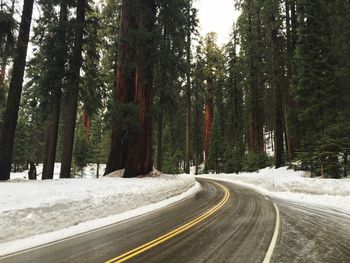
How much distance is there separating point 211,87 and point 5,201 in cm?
3920

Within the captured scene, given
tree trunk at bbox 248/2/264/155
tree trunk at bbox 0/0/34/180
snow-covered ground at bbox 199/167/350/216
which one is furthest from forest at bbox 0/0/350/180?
tree trunk at bbox 248/2/264/155

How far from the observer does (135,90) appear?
20.6m

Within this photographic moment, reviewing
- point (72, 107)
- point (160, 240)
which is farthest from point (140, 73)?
point (160, 240)

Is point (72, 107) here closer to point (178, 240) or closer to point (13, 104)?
point (13, 104)

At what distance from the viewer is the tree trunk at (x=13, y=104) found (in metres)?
14.0

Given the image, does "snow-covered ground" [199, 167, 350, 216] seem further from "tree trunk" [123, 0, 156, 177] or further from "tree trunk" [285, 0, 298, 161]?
"tree trunk" [123, 0, 156, 177]

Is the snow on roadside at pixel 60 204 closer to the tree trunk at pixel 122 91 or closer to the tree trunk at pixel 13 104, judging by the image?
the tree trunk at pixel 13 104

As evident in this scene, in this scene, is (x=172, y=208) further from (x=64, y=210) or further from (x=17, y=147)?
(x=17, y=147)

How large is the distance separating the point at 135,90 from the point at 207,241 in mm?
13994

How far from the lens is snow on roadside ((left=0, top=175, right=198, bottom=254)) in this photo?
853 cm

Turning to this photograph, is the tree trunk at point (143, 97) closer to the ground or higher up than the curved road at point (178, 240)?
higher up

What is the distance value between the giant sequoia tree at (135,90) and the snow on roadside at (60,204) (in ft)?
12.4

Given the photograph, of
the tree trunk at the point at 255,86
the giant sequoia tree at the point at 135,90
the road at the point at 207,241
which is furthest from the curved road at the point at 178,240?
the tree trunk at the point at 255,86

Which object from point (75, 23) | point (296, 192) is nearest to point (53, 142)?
point (75, 23)
